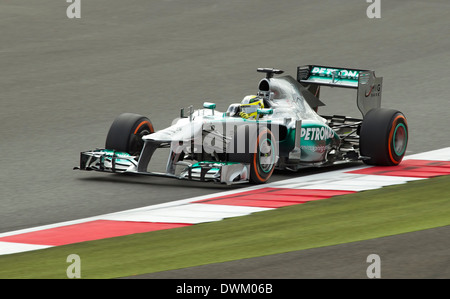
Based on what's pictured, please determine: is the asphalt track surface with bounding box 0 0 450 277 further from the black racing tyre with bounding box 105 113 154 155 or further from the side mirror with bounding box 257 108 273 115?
the side mirror with bounding box 257 108 273 115

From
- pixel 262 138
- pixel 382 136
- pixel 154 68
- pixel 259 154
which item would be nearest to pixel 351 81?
pixel 382 136

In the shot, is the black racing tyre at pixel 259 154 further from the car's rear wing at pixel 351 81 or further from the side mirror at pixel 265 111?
the car's rear wing at pixel 351 81

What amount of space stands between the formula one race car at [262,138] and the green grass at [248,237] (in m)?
1.56

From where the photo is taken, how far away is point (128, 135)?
602 inches

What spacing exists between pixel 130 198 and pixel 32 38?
56.7 ft

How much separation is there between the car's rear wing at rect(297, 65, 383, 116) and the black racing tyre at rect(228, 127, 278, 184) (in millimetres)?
2549

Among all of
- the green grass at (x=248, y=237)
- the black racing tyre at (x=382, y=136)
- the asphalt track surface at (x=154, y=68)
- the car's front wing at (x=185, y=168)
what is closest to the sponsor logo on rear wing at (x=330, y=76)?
the black racing tyre at (x=382, y=136)

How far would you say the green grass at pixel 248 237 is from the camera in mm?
9516

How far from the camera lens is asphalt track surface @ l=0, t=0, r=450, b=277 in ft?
47.2

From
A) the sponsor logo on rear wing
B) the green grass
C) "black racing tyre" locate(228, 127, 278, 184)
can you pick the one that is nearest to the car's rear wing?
the sponsor logo on rear wing

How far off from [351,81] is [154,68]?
10255 mm

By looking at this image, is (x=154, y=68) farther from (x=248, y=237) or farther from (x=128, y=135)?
(x=248, y=237)

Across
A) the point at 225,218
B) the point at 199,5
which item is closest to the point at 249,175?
the point at 225,218

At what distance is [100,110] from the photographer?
2161 centimetres
